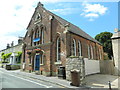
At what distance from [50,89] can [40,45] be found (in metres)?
9.56

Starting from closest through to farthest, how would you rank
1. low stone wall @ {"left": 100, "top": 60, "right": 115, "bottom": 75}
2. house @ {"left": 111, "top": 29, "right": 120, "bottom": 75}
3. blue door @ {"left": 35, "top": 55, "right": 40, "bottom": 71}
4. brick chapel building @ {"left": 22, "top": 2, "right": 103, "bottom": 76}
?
brick chapel building @ {"left": 22, "top": 2, "right": 103, "bottom": 76}
house @ {"left": 111, "top": 29, "right": 120, "bottom": 75}
blue door @ {"left": 35, "top": 55, "right": 40, "bottom": 71}
low stone wall @ {"left": 100, "top": 60, "right": 115, "bottom": 75}

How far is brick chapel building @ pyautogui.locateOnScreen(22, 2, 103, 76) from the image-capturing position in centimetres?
1327

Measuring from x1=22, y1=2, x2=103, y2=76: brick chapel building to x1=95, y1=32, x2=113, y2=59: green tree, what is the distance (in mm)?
21331

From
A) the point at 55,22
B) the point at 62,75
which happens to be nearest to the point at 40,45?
the point at 55,22

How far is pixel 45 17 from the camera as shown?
16.5 m

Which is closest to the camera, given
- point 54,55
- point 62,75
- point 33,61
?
point 62,75

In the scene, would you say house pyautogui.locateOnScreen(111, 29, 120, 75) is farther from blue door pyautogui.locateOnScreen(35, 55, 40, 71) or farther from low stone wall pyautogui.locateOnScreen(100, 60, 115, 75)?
blue door pyautogui.locateOnScreen(35, 55, 40, 71)

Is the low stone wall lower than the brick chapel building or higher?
lower

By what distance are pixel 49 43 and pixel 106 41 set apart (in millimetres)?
31158

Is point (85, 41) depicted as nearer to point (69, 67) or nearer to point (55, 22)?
point (55, 22)

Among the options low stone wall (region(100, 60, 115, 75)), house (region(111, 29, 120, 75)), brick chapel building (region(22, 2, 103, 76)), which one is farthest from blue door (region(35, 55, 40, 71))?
house (region(111, 29, 120, 75))

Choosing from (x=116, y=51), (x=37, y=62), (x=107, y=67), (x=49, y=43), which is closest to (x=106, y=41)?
(x=116, y=51)

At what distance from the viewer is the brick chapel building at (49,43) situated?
1327 cm

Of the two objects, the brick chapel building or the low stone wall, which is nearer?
the brick chapel building
